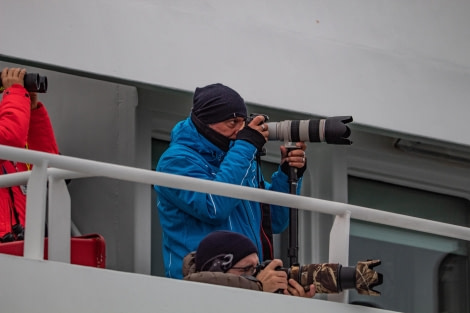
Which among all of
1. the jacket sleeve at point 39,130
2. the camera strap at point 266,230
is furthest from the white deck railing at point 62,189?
the jacket sleeve at point 39,130

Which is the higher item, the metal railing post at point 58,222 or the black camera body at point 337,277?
the metal railing post at point 58,222

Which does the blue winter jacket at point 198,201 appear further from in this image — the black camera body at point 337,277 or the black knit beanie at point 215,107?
the black camera body at point 337,277

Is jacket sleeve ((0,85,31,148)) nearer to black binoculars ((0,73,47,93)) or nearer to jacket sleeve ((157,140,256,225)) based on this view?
black binoculars ((0,73,47,93))

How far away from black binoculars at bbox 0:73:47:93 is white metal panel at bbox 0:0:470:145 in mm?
760

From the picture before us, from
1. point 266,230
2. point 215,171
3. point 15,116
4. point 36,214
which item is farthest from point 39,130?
point 36,214

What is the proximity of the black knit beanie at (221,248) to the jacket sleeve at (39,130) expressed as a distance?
1.72 m

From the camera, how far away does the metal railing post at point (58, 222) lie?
730 cm

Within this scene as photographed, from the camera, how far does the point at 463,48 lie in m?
10.9

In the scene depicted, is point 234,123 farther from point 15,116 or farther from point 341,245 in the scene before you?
point 15,116

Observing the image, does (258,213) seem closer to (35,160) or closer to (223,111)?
(223,111)

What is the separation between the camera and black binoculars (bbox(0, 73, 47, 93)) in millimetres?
8516

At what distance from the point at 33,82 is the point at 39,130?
47 cm

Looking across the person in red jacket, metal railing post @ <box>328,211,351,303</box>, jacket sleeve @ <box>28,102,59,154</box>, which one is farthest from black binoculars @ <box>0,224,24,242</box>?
metal railing post @ <box>328,211,351,303</box>

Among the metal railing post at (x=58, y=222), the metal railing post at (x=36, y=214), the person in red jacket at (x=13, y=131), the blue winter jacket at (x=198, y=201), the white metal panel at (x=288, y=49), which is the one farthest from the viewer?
the white metal panel at (x=288, y=49)
